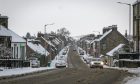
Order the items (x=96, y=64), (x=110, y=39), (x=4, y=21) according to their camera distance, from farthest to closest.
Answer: (x=110, y=39)
(x=4, y=21)
(x=96, y=64)

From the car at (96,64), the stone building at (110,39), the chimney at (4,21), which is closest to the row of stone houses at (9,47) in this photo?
the chimney at (4,21)

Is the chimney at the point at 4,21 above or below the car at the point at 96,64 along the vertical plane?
above

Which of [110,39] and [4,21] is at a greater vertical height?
[4,21]

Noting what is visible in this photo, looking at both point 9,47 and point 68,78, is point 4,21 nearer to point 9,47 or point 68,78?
point 9,47

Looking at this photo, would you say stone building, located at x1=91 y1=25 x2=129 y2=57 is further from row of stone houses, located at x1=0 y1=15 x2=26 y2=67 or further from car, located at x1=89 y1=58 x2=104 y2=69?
car, located at x1=89 y1=58 x2=104 y2=69

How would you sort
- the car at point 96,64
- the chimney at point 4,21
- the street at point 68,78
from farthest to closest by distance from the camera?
the chimney at point 4,21 → the car at point 96,64 → the street at point 68,78

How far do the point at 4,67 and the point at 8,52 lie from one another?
8.91 m

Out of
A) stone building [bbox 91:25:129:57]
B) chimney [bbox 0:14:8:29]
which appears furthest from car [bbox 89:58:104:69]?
stone building [bbox 91:25:129:57]

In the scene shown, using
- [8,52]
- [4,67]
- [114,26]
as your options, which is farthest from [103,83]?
[114,26]

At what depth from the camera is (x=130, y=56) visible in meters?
63.3

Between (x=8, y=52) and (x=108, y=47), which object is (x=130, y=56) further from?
(x=108, y=47)

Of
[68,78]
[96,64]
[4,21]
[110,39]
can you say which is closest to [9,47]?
[4,21]

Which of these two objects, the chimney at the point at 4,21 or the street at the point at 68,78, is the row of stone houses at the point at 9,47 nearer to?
the chimney at the point at 4,21

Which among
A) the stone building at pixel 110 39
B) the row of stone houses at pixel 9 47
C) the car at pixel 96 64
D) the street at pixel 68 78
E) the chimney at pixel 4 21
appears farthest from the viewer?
the stone building at pixel 110 39
